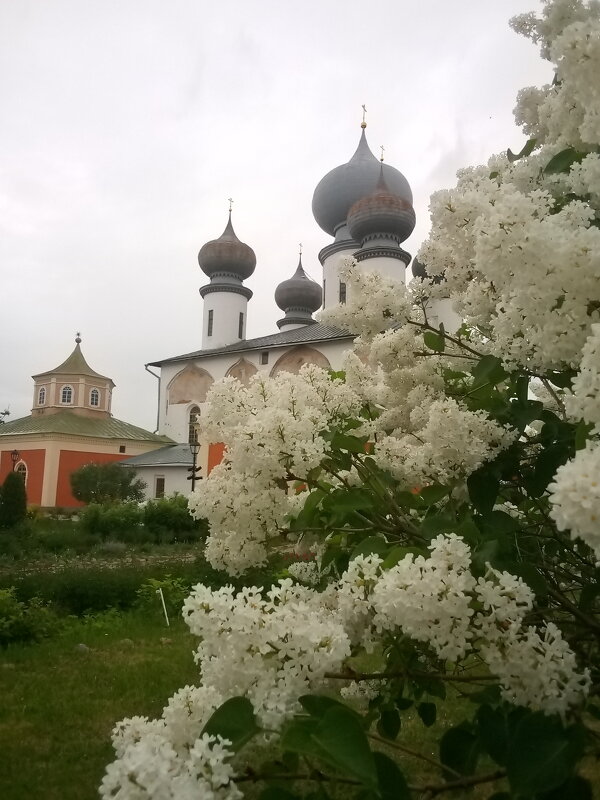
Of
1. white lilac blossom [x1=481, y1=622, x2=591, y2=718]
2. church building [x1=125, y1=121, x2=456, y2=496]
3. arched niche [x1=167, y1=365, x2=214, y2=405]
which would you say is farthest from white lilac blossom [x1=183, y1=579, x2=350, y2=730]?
arched niche [x1=167, y1=365, x2=214, y2=405]

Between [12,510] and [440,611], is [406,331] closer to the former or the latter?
[440,611]

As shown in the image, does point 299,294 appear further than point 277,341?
Yes

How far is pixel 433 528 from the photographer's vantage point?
1.66 meters

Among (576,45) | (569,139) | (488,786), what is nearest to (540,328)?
(576,45)

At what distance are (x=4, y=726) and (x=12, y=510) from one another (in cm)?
1557

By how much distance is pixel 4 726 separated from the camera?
15.5ft

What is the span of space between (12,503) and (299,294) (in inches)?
782

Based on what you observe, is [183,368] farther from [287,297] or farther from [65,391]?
[65,391]

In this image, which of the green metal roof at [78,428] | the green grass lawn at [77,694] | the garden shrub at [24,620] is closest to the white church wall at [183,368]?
the green metal roof at [78,428]

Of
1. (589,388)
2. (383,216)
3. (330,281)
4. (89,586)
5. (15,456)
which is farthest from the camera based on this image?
(15,456)

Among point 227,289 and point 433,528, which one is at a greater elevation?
point 227,289

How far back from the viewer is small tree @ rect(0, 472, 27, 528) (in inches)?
739

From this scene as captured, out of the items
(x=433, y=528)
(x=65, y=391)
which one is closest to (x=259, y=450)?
(x=433, y=528)

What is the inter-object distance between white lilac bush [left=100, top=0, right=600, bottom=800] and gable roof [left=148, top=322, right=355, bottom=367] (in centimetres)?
2347
